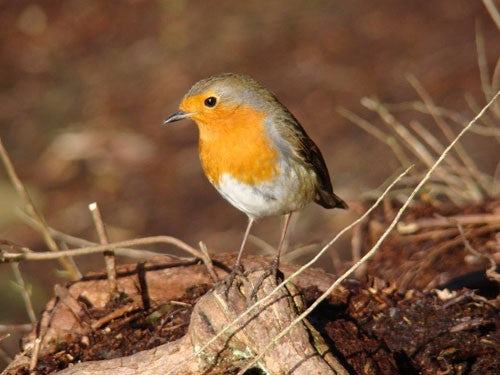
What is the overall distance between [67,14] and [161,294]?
7.19m

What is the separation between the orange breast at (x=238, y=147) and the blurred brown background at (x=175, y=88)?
9.91 feet

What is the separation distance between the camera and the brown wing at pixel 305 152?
3.86m

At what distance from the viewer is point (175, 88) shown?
895cm

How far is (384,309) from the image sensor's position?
11.6ft

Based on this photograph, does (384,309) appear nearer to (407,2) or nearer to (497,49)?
→ (497,49)

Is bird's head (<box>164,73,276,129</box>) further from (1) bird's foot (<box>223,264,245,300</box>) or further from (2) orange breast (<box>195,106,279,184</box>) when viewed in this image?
(1) bird's foot (<box>223,264,245,300</box>)

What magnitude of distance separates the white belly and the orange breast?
0.03 meters

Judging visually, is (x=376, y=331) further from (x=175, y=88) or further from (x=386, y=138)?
(x=175, y=88)

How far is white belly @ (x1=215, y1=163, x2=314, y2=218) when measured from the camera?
371cm

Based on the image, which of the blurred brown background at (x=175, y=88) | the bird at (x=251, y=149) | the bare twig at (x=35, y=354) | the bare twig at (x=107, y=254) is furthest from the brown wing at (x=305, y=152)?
the blurred brown background at (x=175, y=88)

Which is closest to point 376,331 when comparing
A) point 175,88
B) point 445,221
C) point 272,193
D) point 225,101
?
point 272,193

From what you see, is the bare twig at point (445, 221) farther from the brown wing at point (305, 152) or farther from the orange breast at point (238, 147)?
the orange breast at point (238, 147)

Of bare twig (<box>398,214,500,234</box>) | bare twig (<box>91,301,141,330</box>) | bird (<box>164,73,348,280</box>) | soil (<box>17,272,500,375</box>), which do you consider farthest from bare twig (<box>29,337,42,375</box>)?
bare twig (<box>398,214,500,234</box>)

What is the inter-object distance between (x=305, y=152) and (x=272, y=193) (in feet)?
0.98
